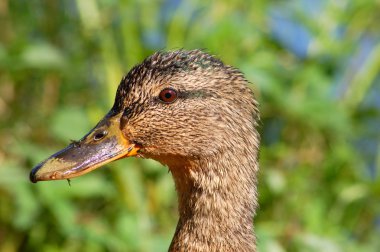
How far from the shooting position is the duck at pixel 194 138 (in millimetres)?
3059

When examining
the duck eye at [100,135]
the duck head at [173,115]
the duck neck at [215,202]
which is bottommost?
the duck neck at [215,202]

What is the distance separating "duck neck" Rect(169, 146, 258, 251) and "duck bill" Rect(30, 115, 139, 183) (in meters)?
0.20

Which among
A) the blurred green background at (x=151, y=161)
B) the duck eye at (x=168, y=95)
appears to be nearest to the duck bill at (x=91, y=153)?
the duck eye at (x=168, y=95)

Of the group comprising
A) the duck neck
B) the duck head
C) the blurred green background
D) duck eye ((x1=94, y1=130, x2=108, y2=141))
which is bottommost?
the duck neck

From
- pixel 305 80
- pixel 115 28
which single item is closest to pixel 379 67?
pixel 305 80

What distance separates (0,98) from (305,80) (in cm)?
148

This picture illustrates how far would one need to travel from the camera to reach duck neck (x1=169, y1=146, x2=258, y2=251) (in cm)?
307

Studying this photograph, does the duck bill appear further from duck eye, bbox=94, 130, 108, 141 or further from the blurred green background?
the blurred green background

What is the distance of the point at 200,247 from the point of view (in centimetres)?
307

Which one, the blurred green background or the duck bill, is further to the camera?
the blurred green background

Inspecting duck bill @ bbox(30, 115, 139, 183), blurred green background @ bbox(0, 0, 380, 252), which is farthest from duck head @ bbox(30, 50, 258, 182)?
blurred green background @ bbox(0, 0, 380, 252)

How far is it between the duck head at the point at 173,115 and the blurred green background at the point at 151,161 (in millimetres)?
1118

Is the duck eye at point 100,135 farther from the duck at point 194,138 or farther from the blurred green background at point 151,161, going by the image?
the blurred green background at point 151,161

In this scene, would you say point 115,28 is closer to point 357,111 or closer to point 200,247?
point 357,111
